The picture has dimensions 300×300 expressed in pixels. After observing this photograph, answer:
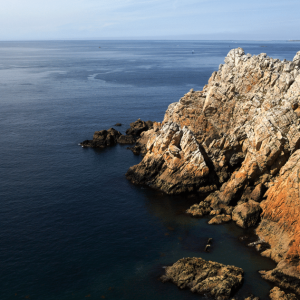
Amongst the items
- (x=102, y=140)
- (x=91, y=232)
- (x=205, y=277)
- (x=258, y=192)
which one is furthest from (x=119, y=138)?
(x=205, y=277)

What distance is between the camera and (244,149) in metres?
77.0

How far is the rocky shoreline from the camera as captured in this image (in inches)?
2143

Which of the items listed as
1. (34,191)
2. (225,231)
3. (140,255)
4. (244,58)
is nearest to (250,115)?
(244,58)

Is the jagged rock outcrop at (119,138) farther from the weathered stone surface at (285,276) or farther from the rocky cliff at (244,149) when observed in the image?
the weathered stone surface at (285,276)

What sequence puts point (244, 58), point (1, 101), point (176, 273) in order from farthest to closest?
point (1, 101)
point (244, 58)
point (176, 273)

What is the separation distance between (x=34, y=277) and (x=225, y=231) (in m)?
36.9

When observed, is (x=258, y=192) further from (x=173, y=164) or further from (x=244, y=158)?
(x=173, y=164)

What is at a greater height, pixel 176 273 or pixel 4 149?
pixel 4 149

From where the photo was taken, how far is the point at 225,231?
A: 201 ft

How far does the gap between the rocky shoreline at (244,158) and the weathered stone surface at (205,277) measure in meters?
0.21

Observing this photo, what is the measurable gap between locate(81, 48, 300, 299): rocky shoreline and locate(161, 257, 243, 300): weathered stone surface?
0.21m

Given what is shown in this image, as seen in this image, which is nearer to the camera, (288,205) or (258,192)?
(288,205)

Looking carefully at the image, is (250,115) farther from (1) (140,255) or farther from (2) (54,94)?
(2) (54,94)

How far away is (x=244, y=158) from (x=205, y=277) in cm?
3919
